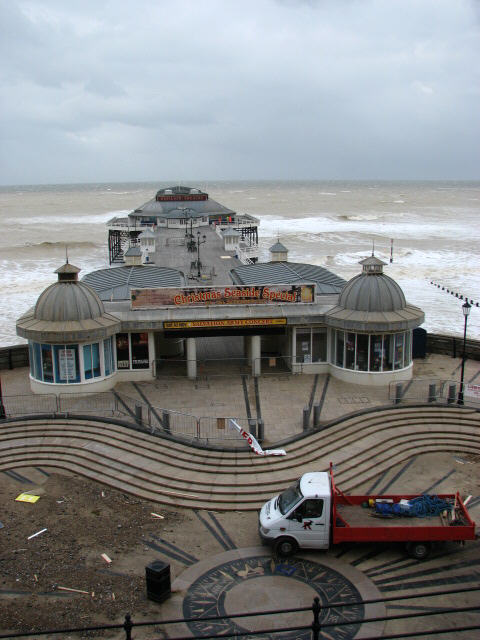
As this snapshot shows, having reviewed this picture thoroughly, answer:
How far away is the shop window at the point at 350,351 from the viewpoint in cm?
2617

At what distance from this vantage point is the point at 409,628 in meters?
13.4

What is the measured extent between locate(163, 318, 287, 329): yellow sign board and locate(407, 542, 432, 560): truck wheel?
12752 mm

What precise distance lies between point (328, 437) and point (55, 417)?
382 inches

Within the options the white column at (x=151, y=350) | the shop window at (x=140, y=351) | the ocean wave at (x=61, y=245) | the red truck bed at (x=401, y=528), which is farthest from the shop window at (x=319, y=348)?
the ocean wave at (x=61, y=245)

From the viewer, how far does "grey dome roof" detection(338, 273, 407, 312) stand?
25906 millimetres

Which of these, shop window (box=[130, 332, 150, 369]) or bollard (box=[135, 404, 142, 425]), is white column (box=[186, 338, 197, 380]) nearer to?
shop window (box=[130, 332, 150, 369])

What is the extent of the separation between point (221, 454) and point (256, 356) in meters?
7.96

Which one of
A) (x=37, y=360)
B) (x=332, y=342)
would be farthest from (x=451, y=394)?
(x=37, y=360)

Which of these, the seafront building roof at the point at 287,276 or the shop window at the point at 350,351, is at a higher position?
the seafront building roof at the point at 287,276

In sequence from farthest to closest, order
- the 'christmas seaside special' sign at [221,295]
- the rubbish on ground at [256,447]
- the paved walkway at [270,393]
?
the 'christmas seaside special' sign at [221,295], the paved walkway at [270,393], the rubbish on ground at [256,447]

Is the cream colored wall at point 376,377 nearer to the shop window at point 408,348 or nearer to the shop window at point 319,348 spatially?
the shop window at point 408,348

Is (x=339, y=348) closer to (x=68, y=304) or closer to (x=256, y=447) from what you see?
(x=256, y=447)

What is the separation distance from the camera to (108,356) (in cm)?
2577

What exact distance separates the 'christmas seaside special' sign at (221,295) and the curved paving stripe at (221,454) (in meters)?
6.97
